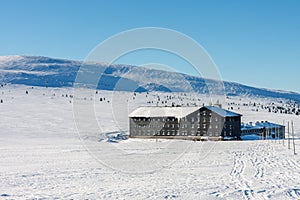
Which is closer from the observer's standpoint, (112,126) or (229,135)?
(229,135)

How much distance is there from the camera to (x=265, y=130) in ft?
224


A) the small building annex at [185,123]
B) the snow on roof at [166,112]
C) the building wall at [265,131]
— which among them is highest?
the snow on roof at [166,112]

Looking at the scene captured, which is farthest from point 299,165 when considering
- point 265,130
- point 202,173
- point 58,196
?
point 265,130

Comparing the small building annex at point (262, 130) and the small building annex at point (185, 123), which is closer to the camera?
the small building annex at point (185, 123)

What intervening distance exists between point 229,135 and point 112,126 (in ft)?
80.1

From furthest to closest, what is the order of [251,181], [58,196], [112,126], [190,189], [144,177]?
1. [112,126]
2. [144,177]
3. [251,181]
4. [190,189]
5. [58,196]

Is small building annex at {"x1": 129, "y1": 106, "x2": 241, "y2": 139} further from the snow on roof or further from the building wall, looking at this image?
the building wall

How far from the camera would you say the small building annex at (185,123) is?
2383 inches

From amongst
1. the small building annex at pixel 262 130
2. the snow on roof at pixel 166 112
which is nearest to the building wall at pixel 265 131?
the small building annex at pixel 262 130

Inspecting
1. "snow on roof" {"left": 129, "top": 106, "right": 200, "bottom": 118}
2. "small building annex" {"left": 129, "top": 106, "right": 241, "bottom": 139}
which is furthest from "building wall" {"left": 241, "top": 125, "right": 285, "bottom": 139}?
"snow on roof" {"left": 129, "top": 106, "right": 200, "bottom": 118}

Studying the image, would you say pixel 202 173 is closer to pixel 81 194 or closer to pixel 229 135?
pixel 81 194

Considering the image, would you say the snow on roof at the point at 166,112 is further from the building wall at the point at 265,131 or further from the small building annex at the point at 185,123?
the building wall at the point at 265,131

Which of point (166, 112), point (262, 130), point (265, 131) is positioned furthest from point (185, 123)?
point (265, 131)

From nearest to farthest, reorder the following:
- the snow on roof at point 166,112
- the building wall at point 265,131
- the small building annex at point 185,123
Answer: the small building annex at point 185,123
the snow on roof at point 166,112
the building wall at point 265,131
